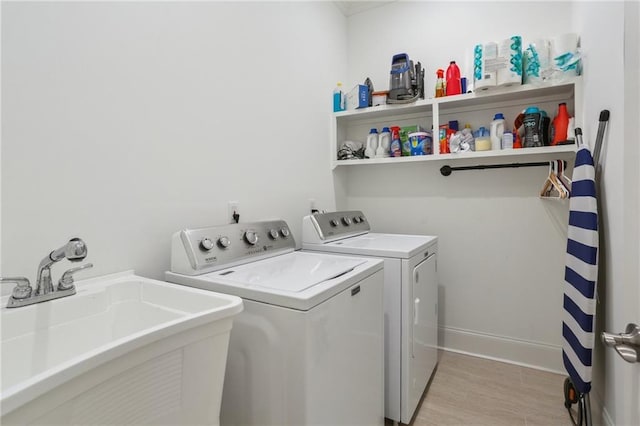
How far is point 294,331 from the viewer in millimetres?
1013

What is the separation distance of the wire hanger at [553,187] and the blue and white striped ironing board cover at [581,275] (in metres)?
0.42

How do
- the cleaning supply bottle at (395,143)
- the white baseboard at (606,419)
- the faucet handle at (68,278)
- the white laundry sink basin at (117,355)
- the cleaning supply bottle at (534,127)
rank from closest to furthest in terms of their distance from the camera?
the white laundry sink basin at (117,355) < the faucet handle at (68,278) < the white baseboard at (606,419) < the cleaning supply bottle at (534,127) < the cleaning supply bottle at (395,143)

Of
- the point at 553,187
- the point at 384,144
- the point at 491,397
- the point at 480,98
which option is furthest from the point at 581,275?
the point at 384,144

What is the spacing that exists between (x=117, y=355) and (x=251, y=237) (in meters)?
0.95

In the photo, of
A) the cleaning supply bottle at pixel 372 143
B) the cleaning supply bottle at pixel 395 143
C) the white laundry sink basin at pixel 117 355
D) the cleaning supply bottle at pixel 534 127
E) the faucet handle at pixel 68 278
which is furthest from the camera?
the cleaning supply bottle at pixel 372 143

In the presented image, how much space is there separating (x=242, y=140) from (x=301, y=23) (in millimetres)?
1122

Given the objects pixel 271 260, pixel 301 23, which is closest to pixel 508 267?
pixel 271 260

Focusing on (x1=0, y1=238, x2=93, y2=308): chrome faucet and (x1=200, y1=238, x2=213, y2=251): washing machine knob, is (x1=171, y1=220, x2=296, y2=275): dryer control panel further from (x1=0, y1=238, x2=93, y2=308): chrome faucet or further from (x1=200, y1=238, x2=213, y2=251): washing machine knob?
(x1=0, y1=238, x2=93, y2=308): chrome faucet

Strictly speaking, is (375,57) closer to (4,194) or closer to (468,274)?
(468,274)

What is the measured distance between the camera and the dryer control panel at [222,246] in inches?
50.8

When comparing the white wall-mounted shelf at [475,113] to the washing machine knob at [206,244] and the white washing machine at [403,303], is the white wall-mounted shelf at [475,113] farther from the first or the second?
the washing machine knob at [206,244]

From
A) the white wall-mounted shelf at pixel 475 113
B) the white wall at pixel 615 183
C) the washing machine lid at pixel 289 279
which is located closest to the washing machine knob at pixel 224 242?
the washing machine lid at pixel 289 279

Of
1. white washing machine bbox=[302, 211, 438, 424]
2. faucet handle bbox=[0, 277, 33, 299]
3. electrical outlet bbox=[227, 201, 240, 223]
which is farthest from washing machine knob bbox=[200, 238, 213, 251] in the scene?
white washing machine bbox=[302, 211, 438, 424]

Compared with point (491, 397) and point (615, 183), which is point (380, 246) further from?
point (491, 397)
